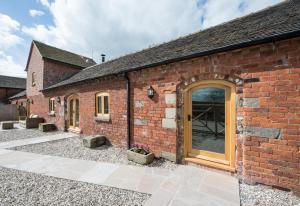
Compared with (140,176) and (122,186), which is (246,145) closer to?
(140,176)

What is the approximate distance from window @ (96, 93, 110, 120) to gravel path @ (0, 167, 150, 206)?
3.79 meters

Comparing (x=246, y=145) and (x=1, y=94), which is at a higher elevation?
(x=1, y=94)

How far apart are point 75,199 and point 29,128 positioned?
41.0 ft

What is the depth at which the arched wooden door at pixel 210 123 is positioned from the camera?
4145mm

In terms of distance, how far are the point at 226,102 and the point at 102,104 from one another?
5632 millimetres

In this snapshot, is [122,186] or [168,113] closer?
[122,186]

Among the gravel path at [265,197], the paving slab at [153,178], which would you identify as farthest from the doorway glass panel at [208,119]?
the gravel path at [265,197]

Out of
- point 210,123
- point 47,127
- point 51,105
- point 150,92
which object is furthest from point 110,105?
point 51,105

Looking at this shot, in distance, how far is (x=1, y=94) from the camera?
79.9 ft

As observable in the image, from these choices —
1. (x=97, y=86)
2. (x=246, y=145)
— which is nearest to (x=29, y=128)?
(x=97, y=86)

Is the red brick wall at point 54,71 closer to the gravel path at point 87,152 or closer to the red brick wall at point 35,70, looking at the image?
the red brick wall at point 35,70

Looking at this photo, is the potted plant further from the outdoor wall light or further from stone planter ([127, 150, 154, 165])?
the outdoor wall light

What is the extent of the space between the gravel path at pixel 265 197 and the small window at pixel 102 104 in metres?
6.03

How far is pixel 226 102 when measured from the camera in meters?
4.20
